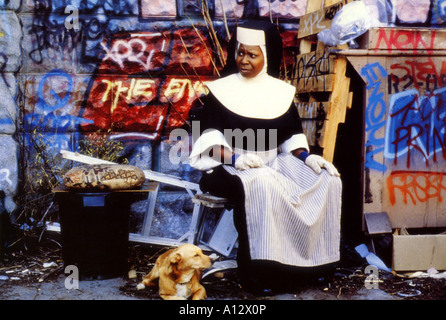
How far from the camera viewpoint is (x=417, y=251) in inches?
172

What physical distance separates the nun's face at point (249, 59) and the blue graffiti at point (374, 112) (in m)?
0.92

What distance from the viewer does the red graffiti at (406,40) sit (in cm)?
453

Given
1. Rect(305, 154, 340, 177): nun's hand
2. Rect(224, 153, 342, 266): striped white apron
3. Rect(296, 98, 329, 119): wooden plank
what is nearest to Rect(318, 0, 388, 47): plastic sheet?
Rect(296, 98, 329, 119): wooden plank

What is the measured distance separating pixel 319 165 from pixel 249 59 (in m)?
1.01

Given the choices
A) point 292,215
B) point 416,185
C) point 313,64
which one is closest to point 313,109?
point 313,64

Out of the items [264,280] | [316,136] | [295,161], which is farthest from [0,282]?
[316,136]

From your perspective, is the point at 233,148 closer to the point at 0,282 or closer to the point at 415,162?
the point at 415,162

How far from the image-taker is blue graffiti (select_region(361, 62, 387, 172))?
4535 millimetres

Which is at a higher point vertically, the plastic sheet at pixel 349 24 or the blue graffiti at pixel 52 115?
the plastic sheet at pixel 349 24

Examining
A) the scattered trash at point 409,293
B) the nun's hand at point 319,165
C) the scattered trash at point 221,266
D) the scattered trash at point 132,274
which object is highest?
the nun's hand at point 319,165

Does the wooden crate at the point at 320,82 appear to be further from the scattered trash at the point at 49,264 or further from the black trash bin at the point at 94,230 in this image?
the scattered trash at the point at 49,264

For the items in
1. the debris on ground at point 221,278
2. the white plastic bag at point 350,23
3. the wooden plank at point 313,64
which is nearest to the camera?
the debris on ground at point 221,278

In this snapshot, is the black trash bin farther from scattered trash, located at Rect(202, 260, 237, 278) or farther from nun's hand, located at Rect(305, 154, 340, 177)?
nun's hand, located at Rect(305, 154, 340, 177)

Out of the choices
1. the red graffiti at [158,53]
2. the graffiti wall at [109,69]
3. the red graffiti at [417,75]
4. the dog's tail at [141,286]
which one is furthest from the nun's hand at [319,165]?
the red graffiti at [158,53]
